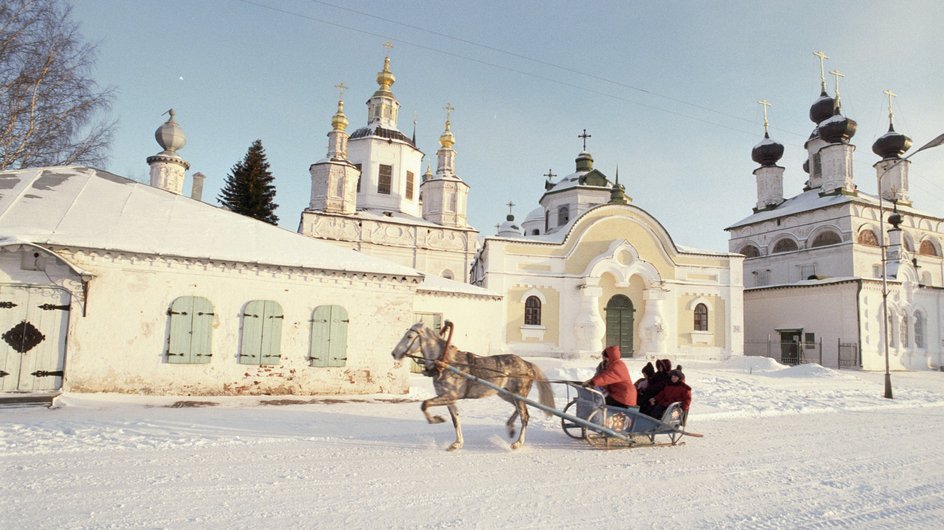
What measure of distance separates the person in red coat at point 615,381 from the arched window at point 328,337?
733 cm

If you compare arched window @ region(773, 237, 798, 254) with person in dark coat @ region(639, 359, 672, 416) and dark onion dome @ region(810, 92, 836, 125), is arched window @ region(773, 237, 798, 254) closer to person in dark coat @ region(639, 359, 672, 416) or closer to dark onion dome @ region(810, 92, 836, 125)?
dark onion dome @ region(810, 92, 836, 125)

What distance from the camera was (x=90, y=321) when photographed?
11.5 metres

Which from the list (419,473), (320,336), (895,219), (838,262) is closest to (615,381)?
(419,473)

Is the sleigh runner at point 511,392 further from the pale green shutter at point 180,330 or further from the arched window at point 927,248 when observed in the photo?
the arched window at point 927,248

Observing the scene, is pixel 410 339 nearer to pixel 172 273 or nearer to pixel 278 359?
pixel 278 359

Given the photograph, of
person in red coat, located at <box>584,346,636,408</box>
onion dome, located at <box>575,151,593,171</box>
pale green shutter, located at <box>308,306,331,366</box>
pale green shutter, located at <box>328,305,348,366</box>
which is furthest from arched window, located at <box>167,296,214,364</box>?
onion dome, located at <box>575,151,593,171</box>

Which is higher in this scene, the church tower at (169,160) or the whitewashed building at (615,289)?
the church tower at (169,160)

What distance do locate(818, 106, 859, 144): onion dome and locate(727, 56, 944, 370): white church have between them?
69 mm

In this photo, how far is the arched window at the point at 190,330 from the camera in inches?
474

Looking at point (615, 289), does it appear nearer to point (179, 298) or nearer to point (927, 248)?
point (179, 298)

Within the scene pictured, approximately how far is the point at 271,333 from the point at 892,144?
44264 mm

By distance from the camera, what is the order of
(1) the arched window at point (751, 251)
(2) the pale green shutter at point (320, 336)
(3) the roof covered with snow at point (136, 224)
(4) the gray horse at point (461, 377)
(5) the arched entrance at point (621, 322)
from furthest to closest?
(1) the arched window at point (751, 251)
(5) the arched entrance at point (621, 322)
(2) the pale green shutter at point (320, 336)
(3) the roof covered with snow at point (136, 224)
(4) the gray horse at point (461, 377)

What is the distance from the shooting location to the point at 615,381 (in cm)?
775

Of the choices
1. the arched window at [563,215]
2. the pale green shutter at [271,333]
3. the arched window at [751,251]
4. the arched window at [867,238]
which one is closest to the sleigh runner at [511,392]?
the pale green shutter at [271,333]
